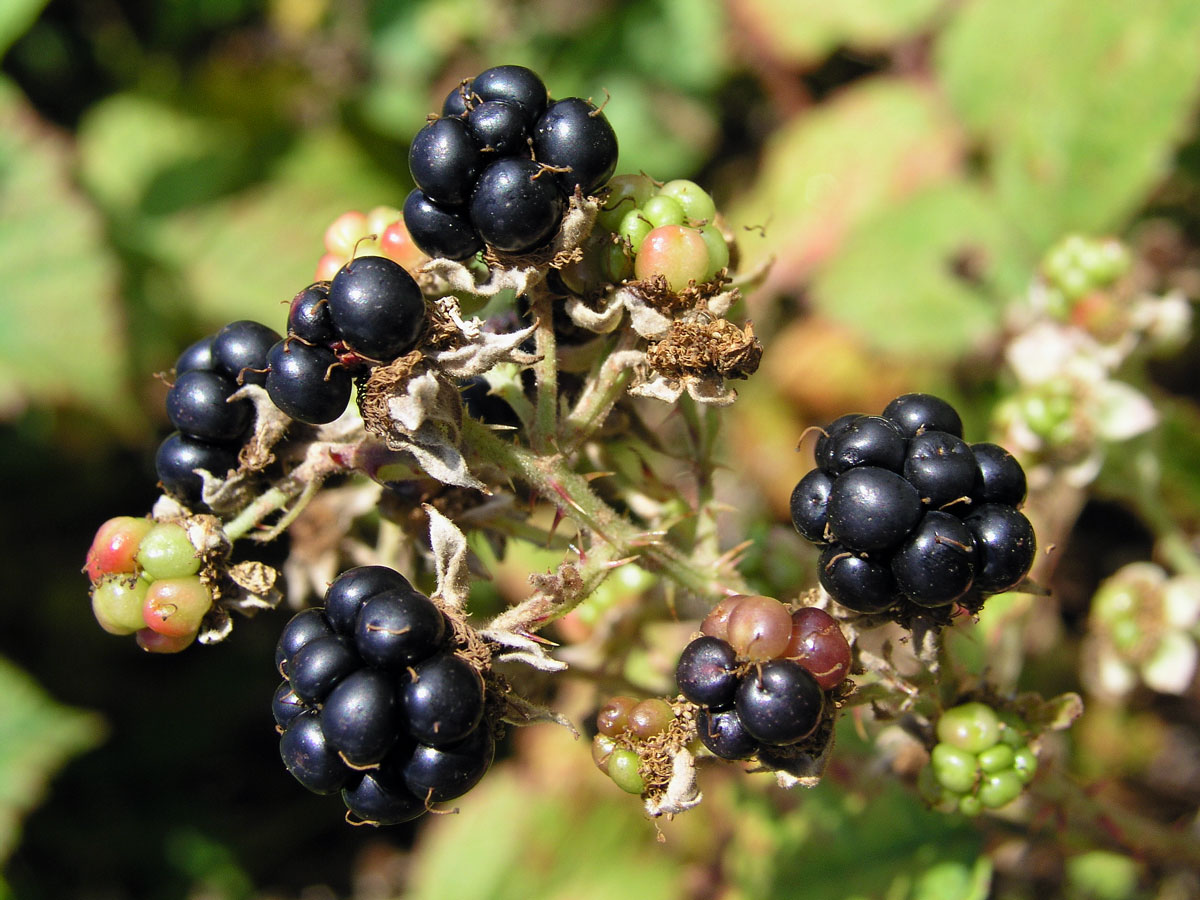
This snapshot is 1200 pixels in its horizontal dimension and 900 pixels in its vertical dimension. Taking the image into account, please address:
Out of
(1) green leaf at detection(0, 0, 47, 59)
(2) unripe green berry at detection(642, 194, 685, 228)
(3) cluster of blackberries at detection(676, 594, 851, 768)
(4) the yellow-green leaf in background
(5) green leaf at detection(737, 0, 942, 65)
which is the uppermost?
(1) green leaf at detection(0, 0, 47, 59)

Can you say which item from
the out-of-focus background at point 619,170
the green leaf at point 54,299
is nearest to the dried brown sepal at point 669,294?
the out-of-focus background at point 619,170

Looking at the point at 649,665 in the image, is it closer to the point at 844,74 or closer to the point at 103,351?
the point at 103,351

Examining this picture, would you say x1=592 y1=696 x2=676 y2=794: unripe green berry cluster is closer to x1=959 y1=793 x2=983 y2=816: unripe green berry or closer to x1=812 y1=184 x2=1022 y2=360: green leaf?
x1=959 y1=793 x2=983 y2=816: unripe green berry

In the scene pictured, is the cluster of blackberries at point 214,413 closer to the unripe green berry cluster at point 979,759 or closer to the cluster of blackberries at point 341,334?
the cluster of blackberries at point 341,334

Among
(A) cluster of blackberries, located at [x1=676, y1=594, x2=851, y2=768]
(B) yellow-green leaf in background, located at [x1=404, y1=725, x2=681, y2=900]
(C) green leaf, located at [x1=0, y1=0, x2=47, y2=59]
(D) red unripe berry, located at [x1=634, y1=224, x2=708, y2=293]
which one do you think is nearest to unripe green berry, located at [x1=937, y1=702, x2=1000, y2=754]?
(A) cluster of blackberries, located at [x1=676, y1=594, x2=851, y2=768]

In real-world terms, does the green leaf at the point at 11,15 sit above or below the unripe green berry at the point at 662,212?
above

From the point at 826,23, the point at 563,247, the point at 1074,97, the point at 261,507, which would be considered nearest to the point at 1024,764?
the point at 563,247
